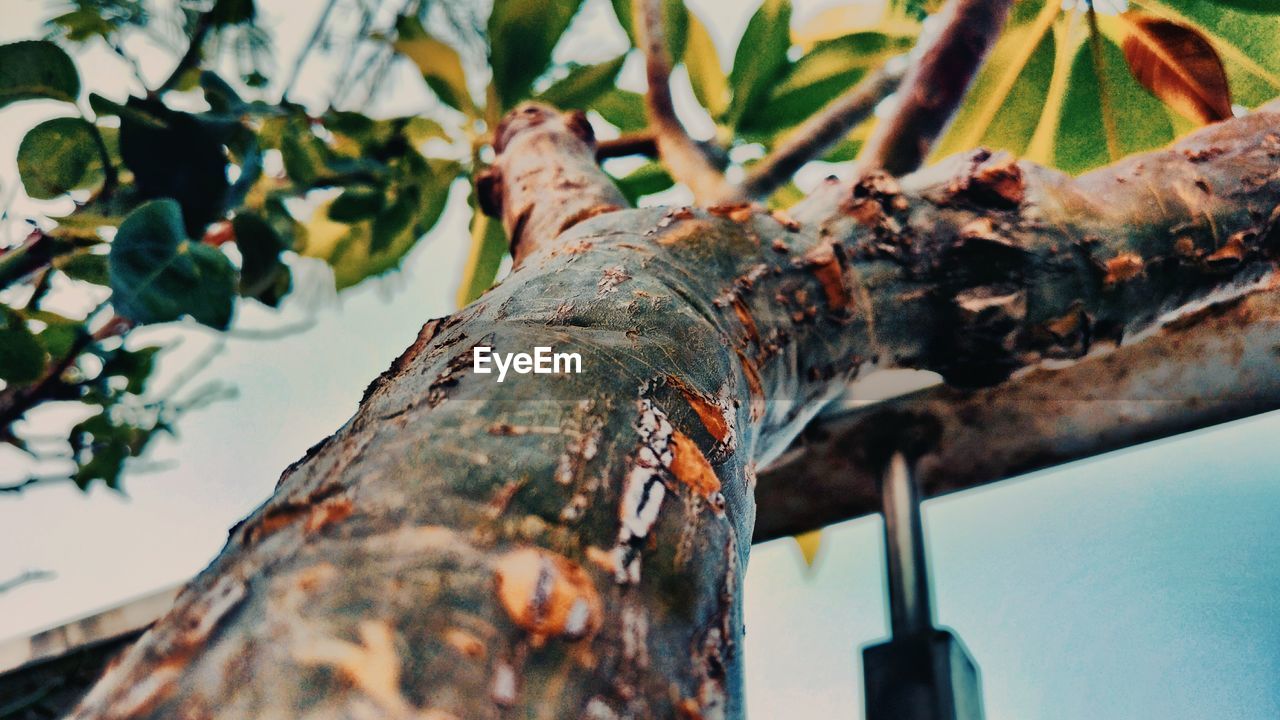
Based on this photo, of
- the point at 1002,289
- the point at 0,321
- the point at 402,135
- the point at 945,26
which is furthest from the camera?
the point at 402,135

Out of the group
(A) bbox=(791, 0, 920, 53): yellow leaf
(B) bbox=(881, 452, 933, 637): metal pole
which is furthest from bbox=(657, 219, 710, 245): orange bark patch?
(A) bbox=(791, 0, 920, 53): yellow leaf

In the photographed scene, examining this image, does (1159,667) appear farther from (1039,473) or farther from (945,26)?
(945,26)

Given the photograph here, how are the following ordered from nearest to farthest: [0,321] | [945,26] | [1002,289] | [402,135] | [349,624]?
1. [349,624]
2. [1002,289]
3. [945,26]
4. [0,321]
5. [402,135]

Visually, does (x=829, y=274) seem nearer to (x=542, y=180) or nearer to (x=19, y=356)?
(x=542, y=180)

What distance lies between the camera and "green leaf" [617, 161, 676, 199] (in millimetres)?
994

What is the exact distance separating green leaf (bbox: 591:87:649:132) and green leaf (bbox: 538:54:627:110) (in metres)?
0.07

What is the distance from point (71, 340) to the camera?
645mm

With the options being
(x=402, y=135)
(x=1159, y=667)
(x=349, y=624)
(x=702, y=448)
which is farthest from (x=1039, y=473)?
(x=402, y=135)

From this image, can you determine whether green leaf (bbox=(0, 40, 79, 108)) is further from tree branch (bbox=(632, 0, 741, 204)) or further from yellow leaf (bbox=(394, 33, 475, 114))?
tree branch (bbox=(632, 0, 741, 204))

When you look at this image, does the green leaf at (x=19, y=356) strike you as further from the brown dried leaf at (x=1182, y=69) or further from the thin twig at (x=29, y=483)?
the brown dried leaf at (x=1182, y=69)

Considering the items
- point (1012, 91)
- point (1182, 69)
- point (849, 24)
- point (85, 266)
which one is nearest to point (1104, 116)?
point (1012, 91)

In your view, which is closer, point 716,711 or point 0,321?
point 716,711

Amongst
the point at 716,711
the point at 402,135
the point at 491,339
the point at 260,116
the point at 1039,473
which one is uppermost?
the point at 402,135

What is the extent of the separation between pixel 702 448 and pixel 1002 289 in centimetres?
22
